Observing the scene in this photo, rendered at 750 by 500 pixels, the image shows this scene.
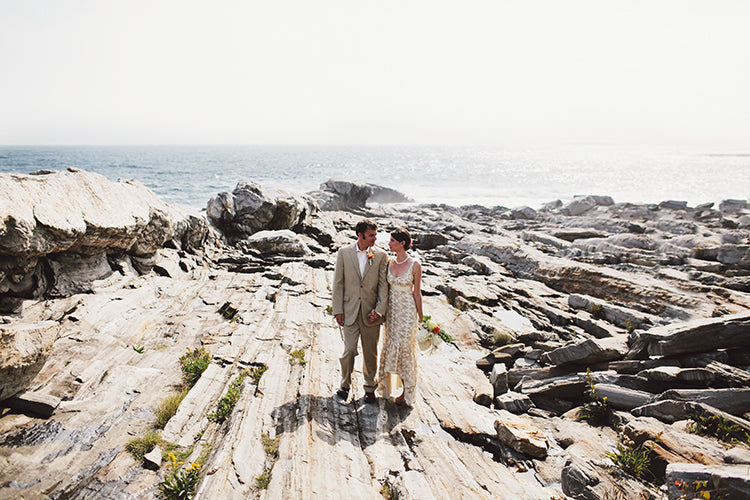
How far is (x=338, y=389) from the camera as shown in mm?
6020

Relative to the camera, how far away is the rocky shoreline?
429cm

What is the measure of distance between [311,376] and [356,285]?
2.08m

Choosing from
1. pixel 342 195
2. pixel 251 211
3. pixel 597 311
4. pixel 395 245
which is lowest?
pixel 597 311

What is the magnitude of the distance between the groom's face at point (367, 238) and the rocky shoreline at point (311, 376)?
2.54 m

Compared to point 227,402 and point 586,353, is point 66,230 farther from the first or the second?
point 586,353

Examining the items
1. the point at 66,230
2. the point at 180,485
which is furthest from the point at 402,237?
Result: the point at 66,230

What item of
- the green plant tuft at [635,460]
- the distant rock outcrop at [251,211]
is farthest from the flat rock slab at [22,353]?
the distant rock outcrop at [251,211]

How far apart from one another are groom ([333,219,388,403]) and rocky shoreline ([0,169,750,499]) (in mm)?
848

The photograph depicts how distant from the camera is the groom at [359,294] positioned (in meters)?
5.49

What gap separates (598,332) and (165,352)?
36.7ft

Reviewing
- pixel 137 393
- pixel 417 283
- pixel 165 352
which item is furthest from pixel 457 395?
pixel 165 352

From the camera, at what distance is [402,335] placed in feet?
18.8

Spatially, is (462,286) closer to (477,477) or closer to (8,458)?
(477,477)

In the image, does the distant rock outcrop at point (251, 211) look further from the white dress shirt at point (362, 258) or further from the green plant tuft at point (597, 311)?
the green plant tuft at point (597, 311)
